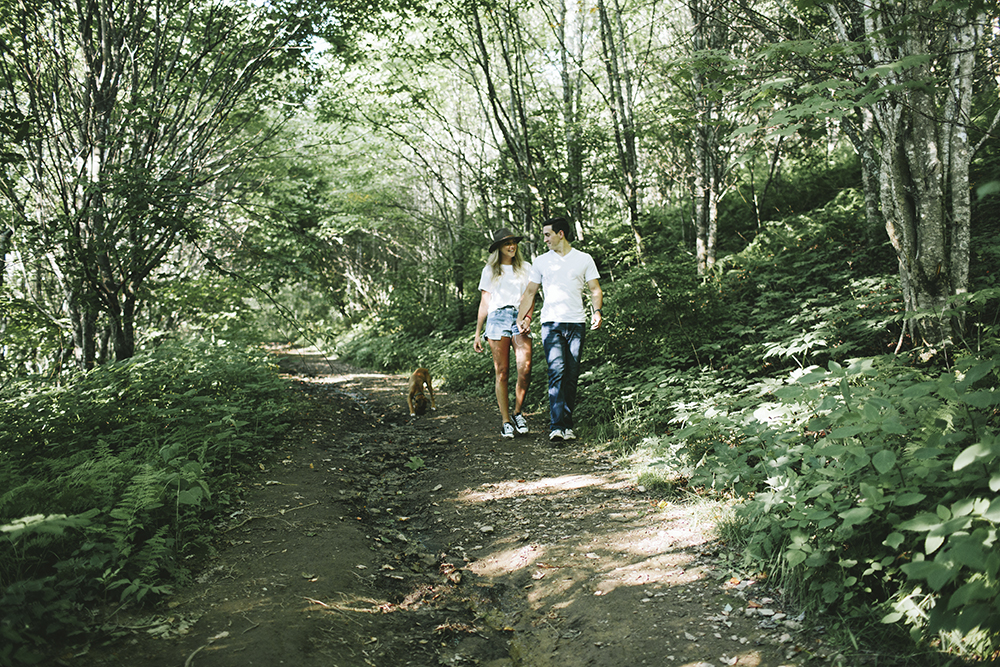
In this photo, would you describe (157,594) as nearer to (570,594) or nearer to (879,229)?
(570,594)

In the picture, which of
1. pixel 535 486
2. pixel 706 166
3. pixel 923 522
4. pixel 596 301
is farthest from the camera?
pixel 706 166

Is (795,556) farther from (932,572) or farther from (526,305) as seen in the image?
(526,305)

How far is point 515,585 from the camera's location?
3.31 metres

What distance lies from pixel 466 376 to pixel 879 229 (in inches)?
262

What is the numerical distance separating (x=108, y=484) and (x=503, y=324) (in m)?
3.84

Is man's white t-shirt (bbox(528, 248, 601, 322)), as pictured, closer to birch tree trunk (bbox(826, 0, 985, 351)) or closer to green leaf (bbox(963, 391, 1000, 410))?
birch tree trunk (bbox(826, 0, 985, 351))

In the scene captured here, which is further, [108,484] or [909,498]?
[108,484]

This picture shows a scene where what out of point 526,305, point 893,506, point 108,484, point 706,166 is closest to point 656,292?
point 526,305

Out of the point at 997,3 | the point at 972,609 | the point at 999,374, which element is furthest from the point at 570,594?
the point at 997,3

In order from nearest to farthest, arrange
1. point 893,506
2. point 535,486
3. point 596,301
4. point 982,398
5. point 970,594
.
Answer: point 970,594
point 982,398
point 893,506
point 535,486
point 596,301

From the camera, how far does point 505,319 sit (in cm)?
615

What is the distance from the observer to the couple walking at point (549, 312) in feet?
18.8

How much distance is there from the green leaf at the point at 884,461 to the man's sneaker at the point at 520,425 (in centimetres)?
401

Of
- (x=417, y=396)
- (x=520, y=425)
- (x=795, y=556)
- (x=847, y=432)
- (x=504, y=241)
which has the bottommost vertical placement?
(x=795, y=556)
